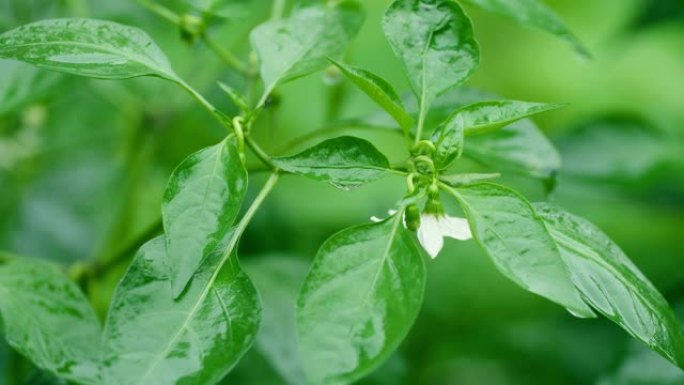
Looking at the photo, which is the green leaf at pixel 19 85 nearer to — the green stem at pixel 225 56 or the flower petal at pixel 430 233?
the green stem at pixel 225 56

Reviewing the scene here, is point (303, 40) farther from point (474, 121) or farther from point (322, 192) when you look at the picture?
point (322, 192)

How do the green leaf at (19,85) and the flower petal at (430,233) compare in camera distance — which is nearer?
the flower petal at (430,233)

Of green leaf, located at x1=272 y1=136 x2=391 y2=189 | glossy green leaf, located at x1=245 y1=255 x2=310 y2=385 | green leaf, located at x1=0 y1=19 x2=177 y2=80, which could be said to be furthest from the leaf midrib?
glossy green leaf, located at x1=245 y1=255 x2=310 y2=385

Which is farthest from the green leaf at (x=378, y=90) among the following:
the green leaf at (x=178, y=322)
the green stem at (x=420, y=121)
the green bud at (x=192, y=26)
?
the green bud at (x=192, y=26)

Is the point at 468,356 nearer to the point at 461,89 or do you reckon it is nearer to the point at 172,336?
the point at 461,89

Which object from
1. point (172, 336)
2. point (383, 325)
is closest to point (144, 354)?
point (172, 336)
